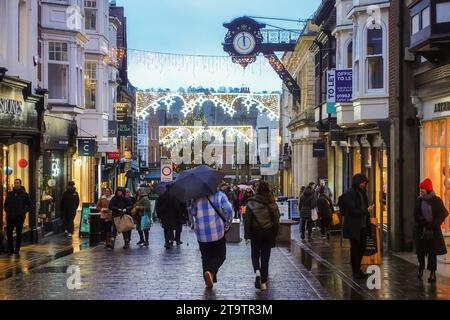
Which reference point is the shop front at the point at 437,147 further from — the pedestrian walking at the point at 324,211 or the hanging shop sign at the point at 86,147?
the hanging shop sign at the point at 86,147

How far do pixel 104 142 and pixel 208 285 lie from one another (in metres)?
25.9

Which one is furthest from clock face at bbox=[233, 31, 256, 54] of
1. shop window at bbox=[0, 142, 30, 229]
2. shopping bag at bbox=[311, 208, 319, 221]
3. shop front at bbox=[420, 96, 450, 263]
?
shop front at bbox=[420, 96, 450, 263]

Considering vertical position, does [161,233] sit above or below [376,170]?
below

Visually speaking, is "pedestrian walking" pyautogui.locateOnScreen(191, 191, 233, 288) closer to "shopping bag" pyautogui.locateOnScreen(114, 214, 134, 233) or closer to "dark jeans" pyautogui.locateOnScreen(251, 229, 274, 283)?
"dark jeans" pyautogui.locateOnScreen(251, 229, 274, 283)

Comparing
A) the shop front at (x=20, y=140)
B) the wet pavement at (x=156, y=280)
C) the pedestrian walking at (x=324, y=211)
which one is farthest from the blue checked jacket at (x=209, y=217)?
the pedestrian walking at (x=324, y=211)

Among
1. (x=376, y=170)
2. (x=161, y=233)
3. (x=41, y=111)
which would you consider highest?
(x=41, y=111)

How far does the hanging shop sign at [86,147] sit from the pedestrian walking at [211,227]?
1909 centimetres

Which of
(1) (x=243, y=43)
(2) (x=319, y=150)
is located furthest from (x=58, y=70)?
(1) (x=243, y=43)

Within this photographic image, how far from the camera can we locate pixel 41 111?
957 inches

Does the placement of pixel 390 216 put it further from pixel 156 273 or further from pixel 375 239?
pixel 156 273

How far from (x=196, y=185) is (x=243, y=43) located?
100 feet

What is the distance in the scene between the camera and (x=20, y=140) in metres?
23.1
